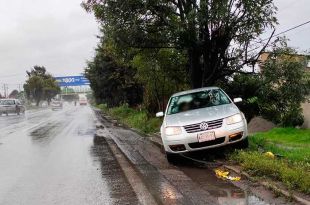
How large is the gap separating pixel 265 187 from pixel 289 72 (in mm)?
5735

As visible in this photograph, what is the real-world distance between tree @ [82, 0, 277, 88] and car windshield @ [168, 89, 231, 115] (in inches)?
66.3

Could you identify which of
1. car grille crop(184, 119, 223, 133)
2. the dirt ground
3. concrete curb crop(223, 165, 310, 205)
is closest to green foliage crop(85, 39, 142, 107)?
the dirt ground

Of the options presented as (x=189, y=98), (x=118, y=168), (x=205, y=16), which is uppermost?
(x=205, y=16)

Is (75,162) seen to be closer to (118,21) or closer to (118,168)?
(118,168)

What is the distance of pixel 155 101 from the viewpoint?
23.7 meters

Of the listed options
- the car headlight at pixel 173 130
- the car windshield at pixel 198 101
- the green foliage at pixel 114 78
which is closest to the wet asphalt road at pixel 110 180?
the car headlight at pixel 173 130

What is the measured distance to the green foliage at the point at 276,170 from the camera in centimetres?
690

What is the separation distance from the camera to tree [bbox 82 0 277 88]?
477 inches

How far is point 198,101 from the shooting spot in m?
11.5

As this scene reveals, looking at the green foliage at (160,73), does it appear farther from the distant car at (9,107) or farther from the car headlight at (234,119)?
the distant car at (9,107)

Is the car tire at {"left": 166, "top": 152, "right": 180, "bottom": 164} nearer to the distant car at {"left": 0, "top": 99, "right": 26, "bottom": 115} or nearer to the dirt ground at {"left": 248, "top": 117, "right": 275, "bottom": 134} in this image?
the dirt ground at {"left": 248, "top": 117, "right": 275, "bottom": 134}

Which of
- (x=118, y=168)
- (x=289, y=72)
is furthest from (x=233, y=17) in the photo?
(x=118, y=168)

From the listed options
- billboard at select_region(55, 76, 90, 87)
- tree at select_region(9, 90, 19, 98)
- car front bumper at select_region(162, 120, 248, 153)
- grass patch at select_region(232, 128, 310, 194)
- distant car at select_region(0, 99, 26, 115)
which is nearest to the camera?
grass patch at select_region(232, 128, 310, 194)

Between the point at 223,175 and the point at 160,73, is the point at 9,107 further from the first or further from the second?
the point at 223,175
